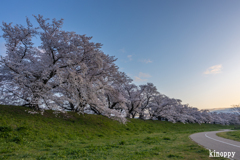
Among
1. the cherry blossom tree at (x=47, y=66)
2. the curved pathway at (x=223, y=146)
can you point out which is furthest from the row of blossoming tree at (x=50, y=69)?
the curved pathway at (x=223, y=146)

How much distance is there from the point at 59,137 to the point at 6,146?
473 centimetres

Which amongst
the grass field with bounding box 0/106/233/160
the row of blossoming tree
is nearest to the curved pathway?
the grass field with bounding box 0/106/233/160

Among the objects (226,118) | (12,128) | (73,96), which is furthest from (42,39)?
(226,118)

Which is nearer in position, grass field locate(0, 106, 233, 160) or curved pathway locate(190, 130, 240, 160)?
grass field locate(0, 106, 233, 160)

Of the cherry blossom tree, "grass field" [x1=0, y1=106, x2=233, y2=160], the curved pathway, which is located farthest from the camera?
the cherry blossom tree

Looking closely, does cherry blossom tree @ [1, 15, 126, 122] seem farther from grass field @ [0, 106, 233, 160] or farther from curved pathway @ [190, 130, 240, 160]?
curved pathway @ [190, 130, 240, 160]

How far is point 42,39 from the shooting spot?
15578 mm

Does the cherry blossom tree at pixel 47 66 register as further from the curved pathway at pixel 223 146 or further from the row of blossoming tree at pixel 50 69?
the curved pathway at pixel 223 146

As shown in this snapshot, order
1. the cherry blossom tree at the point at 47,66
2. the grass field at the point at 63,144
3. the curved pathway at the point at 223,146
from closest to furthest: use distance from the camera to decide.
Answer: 1. the grass field at the point at 63,144
2. the curved pathway at the point at 223,146
3. the cherry blossom tree at the point at 47,66

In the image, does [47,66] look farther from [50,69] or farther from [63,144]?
[63,144]

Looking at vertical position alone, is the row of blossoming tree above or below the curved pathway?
above

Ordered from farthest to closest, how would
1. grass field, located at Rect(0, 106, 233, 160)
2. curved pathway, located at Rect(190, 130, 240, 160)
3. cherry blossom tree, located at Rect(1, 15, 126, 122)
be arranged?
cherry blossom tree, located at Rect(1, 15, 126, 122), curved pathway, located at Rect(190, 130, 240, 160), grass field, located at Rect(0, 106, 233, 160)

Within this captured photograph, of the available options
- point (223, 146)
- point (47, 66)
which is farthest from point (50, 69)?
point (223, 146)

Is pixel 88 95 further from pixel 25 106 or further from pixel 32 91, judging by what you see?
pixel 25 106
